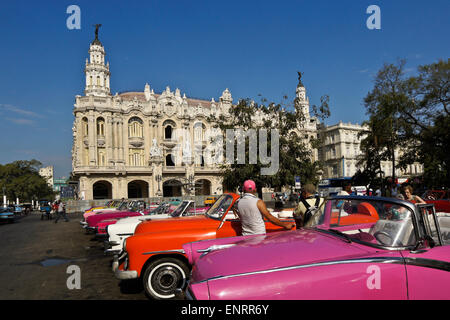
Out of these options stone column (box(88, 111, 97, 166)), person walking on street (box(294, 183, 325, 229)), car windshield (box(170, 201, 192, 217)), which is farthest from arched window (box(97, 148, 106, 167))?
person walking on street (box(294, 183, 325, 229))

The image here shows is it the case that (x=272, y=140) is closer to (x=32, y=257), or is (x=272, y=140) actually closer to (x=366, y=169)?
(x=32, y=257)

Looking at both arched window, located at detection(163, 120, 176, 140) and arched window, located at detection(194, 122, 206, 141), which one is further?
arched window, located at detection(194, 122, 206, 141)

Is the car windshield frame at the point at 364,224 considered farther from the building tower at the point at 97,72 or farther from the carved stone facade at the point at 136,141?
the building tower at the point at 97,72

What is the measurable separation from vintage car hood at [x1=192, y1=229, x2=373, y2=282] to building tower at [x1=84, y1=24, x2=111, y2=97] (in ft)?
148

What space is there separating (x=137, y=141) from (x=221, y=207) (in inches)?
1642

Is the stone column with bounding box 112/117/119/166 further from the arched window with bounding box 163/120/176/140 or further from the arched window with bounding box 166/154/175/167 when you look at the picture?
the arched window with bounding box 166/154/175/167

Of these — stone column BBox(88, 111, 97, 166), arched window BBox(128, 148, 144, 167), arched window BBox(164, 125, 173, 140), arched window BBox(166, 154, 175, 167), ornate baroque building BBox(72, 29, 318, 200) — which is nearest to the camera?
stone column BBox(88, 111, 97, 166)

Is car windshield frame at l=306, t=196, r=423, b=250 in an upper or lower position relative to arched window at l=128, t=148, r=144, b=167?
lower

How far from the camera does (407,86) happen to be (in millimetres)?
22828

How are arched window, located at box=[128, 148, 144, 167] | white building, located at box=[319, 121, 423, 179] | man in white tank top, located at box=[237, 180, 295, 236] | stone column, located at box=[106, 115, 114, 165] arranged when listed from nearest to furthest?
1. man in white tank top, located at box=[237, 180, 295, 236]
2. stone column, located at box=[106, 115, 114, 165]
3. arched window, located at box=[128, 148, 144, 167]
4. white building, located at box=[319, 121, 423, 179]

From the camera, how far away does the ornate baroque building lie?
4291cm

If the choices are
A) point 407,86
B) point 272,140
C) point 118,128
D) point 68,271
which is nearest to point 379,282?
point 68,271

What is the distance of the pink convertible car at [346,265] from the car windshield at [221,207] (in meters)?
2.56

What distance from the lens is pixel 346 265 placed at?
2729 millimetres
